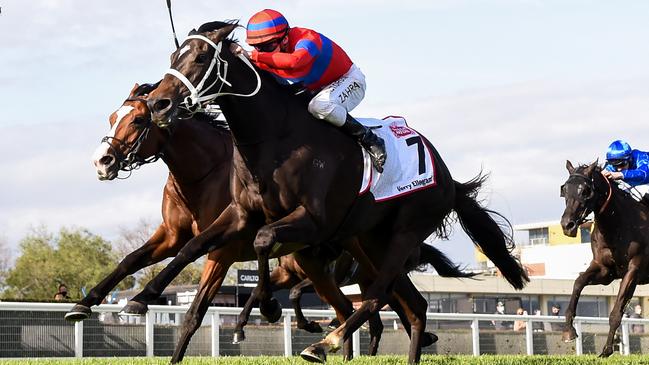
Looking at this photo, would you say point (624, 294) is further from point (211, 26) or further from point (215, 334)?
point (211, 26)

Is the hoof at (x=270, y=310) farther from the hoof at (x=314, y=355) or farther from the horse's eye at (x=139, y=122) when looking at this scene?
the horse's eye at (x=139, y=122)

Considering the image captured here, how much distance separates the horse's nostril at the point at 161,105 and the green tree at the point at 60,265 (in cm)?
3771

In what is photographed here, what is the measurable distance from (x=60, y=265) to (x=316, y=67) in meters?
39.3

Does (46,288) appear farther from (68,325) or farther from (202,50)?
(202,50)

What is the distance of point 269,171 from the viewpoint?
6664 millimetres

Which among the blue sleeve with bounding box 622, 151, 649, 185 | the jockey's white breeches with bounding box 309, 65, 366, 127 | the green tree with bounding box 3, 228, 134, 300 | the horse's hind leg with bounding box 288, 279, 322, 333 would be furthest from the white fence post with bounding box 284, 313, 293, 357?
the green tree with bounding box 3, 228, 134, 300

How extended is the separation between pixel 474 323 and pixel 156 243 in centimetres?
760

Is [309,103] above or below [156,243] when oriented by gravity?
above

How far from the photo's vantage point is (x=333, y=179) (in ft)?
23.0

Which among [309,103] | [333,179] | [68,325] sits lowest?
[68,325]

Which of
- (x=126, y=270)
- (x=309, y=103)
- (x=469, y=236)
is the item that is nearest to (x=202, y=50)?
(x=309, y=103)

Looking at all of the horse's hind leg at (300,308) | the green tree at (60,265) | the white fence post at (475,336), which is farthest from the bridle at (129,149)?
the green tree at (60,265)

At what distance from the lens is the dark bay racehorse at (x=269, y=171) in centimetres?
650

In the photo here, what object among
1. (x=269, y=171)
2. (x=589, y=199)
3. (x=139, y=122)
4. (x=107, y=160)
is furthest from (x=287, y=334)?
(x=269, y=171)
